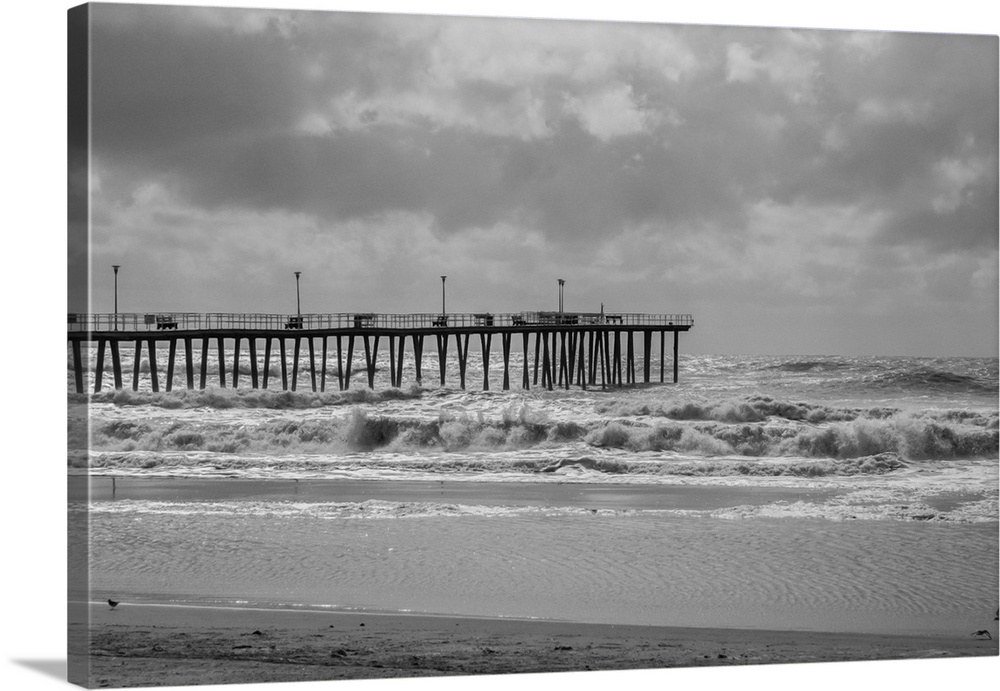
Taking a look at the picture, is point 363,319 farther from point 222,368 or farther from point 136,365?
point 222,368

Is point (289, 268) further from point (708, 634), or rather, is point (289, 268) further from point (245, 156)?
point (708, 634)

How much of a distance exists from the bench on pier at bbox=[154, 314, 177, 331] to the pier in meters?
0.01

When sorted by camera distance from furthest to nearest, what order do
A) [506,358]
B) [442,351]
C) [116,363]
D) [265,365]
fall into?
[265,365], [506,358], [442,351], [116,363]

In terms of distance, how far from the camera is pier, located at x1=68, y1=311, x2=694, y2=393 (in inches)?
471

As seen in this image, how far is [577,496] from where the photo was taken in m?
11.2

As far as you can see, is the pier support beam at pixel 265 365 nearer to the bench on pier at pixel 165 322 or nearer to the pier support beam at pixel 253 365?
the pier support beam at pixel 253 365

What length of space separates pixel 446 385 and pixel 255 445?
7.21 feet

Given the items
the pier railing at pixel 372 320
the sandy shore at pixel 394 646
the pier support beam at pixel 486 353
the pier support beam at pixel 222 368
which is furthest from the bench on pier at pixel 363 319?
the sandy shore at pixel 394 646

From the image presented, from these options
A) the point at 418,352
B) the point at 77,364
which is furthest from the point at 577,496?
the point at 77,364

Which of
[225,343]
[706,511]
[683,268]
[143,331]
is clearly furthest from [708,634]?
[225,343]

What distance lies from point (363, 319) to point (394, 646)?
536 centimetres

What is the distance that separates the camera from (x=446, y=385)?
1438 centimetres

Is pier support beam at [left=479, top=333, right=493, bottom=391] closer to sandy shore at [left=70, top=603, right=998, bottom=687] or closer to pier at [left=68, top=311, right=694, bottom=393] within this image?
pier at [left=68, top=311, right=694, bottom=393]

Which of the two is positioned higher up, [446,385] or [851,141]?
[851,141]
